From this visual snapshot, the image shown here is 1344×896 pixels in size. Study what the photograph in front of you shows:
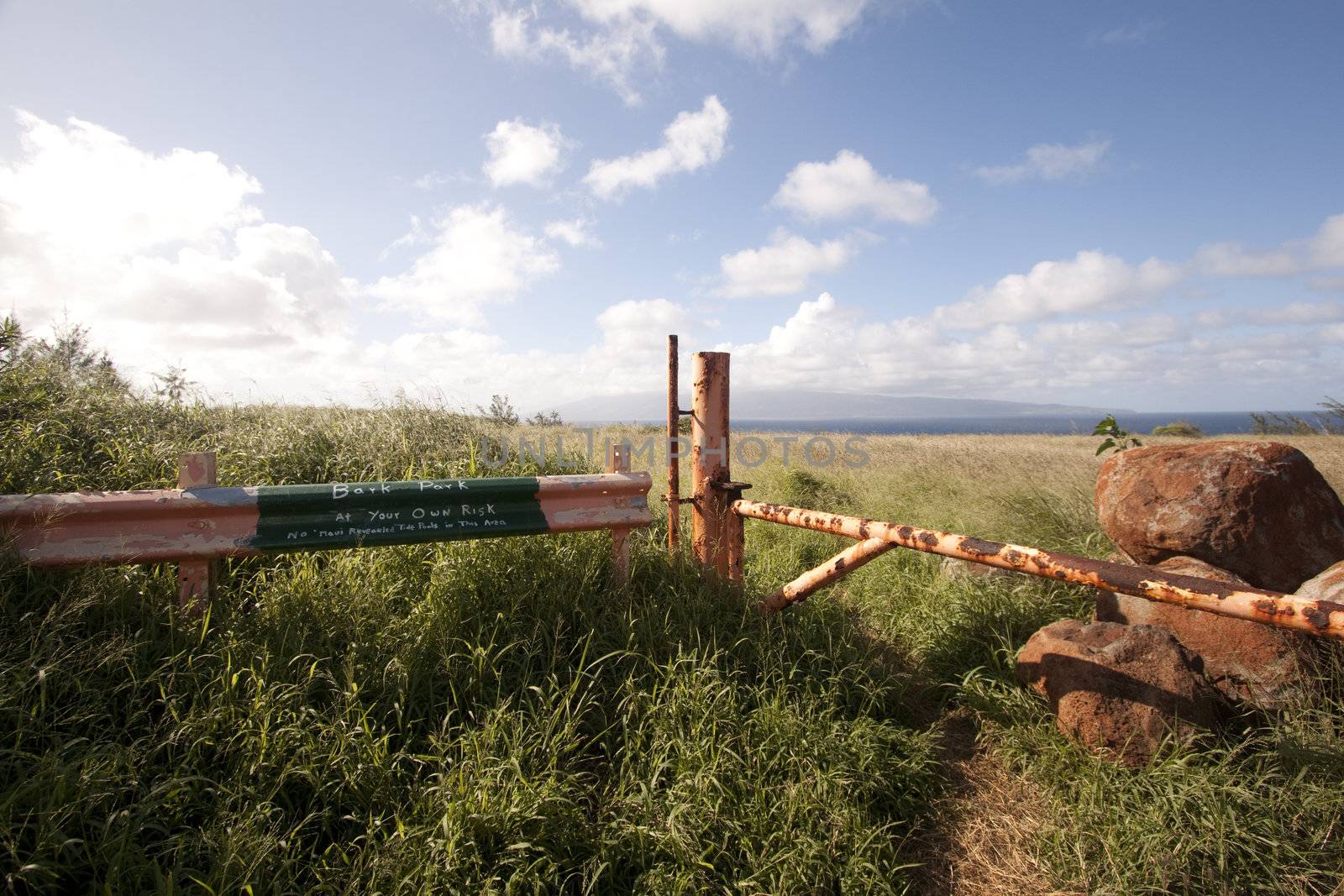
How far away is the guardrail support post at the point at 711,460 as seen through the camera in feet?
12.6

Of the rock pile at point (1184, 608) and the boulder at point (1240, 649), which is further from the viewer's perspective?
the boulder at point (1240, 649)

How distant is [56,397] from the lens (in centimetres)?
455

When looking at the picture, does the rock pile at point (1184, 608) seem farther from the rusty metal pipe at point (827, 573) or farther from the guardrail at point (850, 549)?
the rusty metal pipe at point (827, 573)

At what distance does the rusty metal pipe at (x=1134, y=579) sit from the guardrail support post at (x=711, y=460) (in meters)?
0.81

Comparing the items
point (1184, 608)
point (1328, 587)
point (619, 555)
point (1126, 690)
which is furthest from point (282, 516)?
point (1328, 587)

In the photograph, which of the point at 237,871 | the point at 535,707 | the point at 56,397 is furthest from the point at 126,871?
the point at 56,397

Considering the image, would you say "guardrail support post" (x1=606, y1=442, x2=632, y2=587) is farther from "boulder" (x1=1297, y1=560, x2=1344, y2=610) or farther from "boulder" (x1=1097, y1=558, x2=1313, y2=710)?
"boulder" (x1=1297, y1=560, x2=1344, y2=610)

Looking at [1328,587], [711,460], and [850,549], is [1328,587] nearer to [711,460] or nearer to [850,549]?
[850,549]

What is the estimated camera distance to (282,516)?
9.82 ft

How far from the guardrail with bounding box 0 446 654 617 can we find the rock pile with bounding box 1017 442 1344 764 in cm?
225

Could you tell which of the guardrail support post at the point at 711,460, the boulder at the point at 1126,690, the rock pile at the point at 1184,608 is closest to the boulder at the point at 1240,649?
the rock pile at the point at 1184,608

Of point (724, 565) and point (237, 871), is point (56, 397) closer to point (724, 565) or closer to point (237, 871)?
point (237, 871)

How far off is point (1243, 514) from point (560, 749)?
151 inches

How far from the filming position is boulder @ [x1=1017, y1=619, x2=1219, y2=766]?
259 cm
